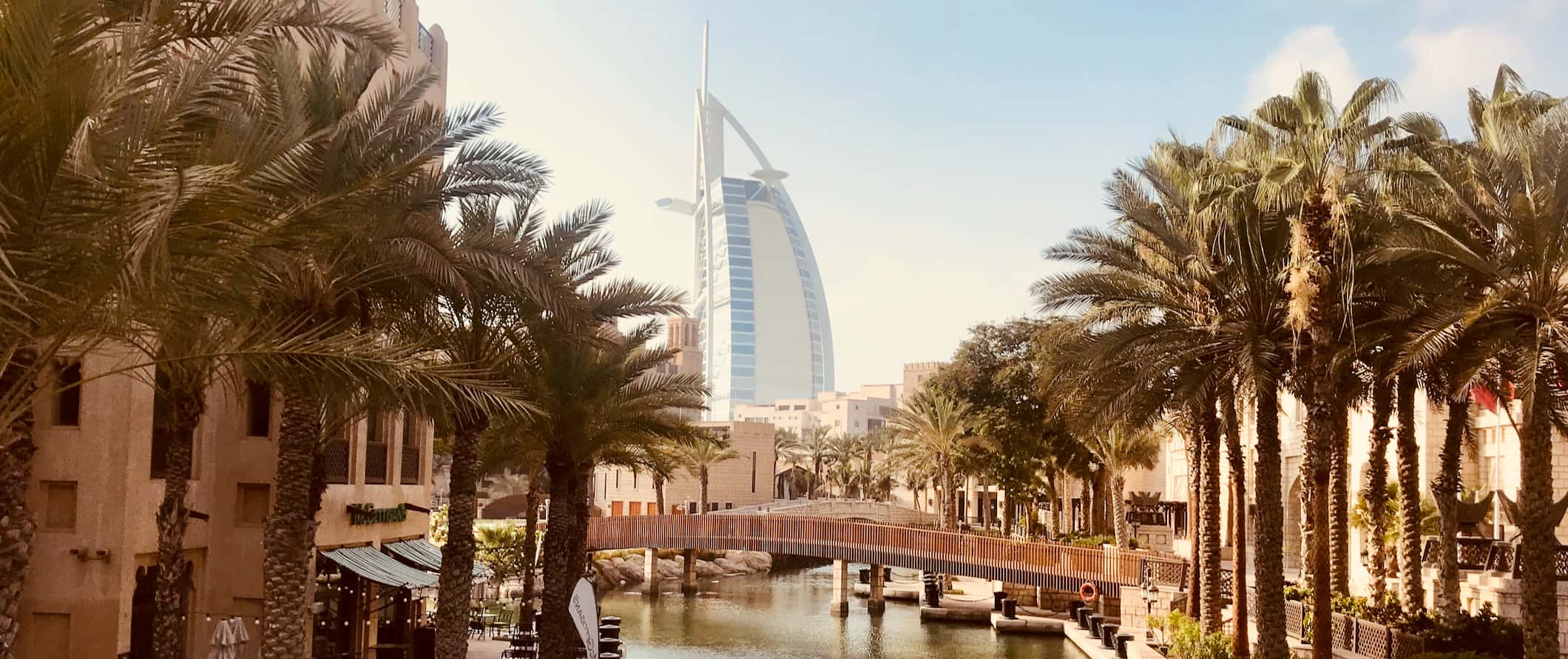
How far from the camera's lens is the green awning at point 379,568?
76.3 feet

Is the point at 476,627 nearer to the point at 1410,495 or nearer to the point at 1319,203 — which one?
the point at 1410,495

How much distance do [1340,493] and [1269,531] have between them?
2.42 m

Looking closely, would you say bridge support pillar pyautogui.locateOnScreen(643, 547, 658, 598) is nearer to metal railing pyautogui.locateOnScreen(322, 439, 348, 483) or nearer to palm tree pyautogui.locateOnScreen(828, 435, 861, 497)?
metal railing pyautogui.locateOnScreen(322, 439, 348, 483)

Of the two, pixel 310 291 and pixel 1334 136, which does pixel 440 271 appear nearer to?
pixel 310 291

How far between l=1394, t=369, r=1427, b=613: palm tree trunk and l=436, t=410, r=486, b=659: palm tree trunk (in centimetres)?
1427

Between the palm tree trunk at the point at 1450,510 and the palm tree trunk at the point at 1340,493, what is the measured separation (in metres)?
1.48

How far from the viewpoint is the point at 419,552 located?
29.2 m

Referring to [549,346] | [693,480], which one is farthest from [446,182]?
[693,480]

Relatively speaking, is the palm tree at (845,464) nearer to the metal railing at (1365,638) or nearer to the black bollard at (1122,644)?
the black bollard at (1122,644)

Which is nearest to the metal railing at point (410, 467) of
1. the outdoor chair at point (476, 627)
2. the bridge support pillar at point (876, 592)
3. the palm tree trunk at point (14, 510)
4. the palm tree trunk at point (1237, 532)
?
the outdoor chair at point (476, 627)

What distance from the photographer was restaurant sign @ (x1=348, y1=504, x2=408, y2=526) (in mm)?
25172

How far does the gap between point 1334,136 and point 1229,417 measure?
18.6 ft

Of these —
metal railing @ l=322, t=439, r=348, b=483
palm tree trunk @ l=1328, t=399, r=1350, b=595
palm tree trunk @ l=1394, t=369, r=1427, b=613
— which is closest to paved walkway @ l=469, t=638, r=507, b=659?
metal railing @ l=322, t=439, r=348, b=483

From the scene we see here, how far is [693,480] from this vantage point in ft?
314
